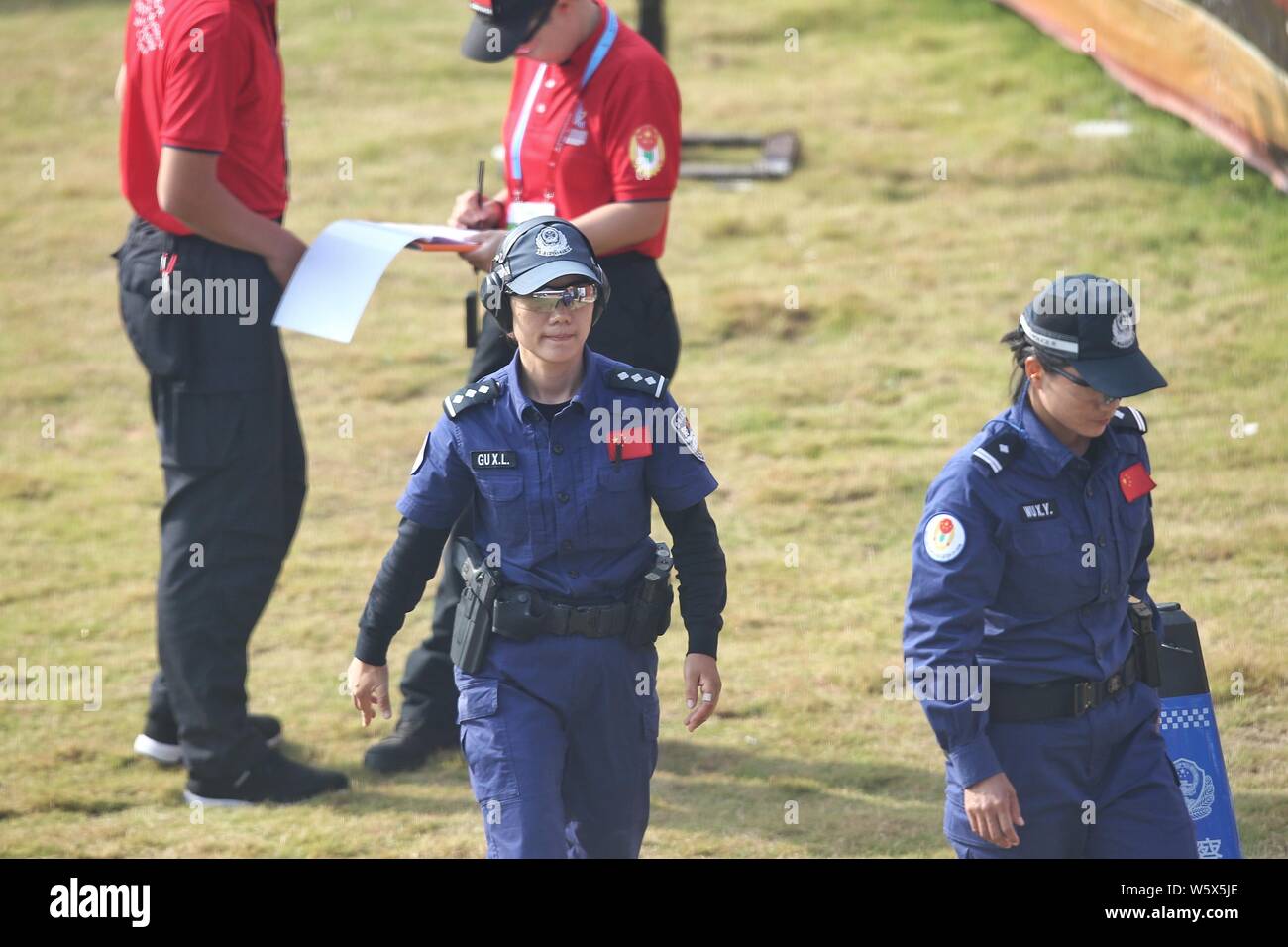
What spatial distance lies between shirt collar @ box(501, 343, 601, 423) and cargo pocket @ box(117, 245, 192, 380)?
1610 millimetres

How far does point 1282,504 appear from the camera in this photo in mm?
7484

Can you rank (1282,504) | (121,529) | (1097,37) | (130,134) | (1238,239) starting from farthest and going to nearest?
(1097,37), (1238,239), (121,529), (1282,504), (130,134)

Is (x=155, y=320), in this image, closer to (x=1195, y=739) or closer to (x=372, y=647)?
(x=372, y=647)

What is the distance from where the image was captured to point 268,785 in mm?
5645

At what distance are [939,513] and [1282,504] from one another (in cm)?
420

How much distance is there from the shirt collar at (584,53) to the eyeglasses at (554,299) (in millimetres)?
1408

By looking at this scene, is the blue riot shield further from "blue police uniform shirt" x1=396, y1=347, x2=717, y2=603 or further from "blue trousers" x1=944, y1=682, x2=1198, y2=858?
"blue police uniform shirt" x1=396, y1=347, x2=717, y2=603

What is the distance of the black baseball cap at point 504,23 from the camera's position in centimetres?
497

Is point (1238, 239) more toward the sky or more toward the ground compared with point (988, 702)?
more toward the sky

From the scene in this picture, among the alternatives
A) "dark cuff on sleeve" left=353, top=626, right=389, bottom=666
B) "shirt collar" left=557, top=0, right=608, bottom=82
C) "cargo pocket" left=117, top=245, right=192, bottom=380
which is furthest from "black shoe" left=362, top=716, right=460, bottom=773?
"shirt collar" left=557, top=0, right=608, bottom=82

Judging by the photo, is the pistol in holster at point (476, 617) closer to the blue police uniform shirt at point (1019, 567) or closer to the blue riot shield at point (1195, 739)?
the blue police uniform shirt at point (1019, 567)

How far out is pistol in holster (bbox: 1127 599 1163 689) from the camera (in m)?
4.00

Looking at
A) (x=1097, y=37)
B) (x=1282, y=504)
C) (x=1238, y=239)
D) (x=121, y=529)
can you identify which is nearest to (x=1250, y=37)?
(x=1238, y=239)

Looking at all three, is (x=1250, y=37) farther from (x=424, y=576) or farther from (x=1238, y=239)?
(x=424, y=576)
